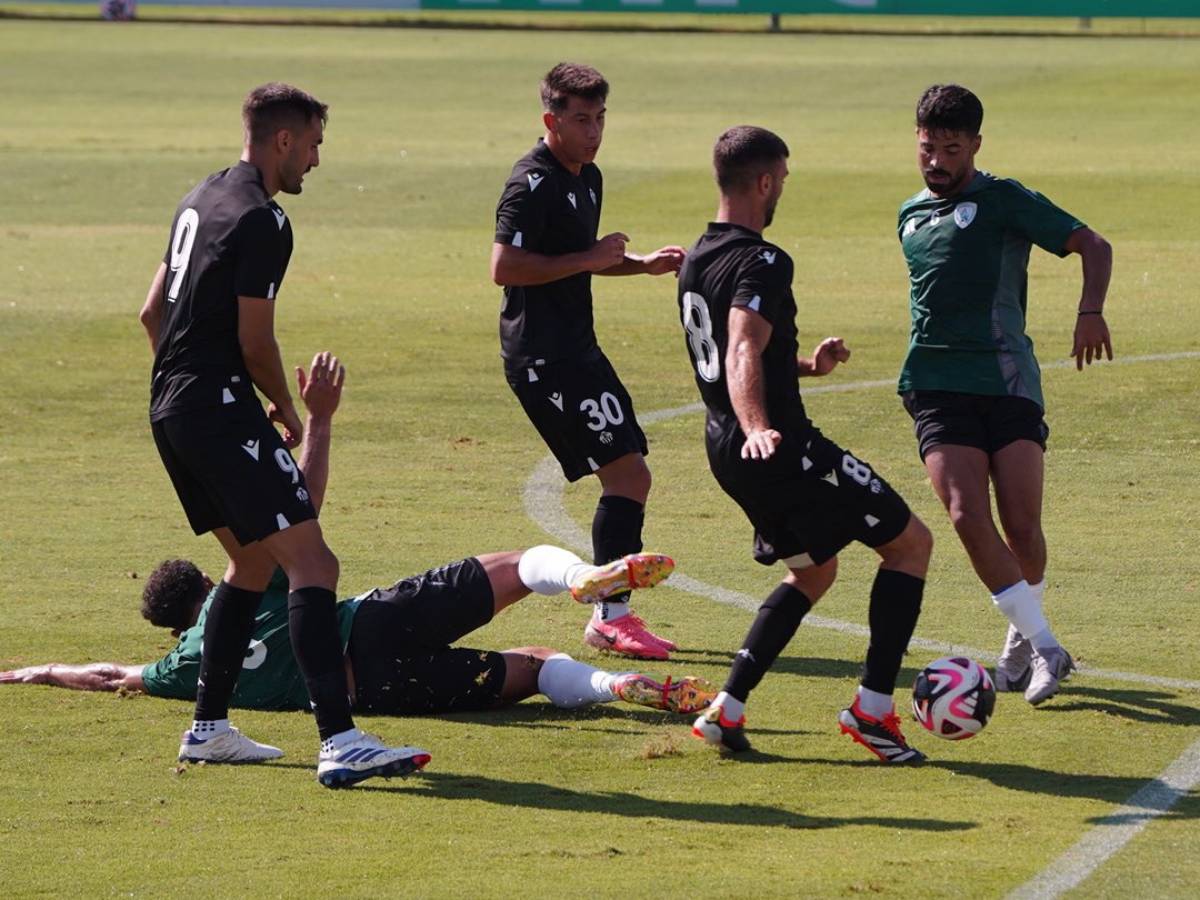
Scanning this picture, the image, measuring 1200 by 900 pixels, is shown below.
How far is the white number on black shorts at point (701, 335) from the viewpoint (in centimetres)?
702

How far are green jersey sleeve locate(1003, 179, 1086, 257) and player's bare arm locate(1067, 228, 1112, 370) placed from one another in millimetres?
44

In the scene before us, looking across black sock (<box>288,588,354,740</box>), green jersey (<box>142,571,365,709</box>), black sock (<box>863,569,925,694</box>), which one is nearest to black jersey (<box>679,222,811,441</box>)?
black sock (<box>863,569,925,694</box>)

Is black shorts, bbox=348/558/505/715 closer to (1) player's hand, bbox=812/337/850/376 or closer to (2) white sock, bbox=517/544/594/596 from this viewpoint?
(2) white sock, bbox=517/544/594/596

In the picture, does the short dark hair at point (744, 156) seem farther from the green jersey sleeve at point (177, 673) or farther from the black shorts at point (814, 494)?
the green jersey sleeve at point (177, 673)

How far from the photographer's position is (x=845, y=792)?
6.72 meters

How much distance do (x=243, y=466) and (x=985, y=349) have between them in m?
2.84

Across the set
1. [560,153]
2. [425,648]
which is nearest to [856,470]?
[425,648]

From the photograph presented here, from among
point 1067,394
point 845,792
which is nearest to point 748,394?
point 845,792

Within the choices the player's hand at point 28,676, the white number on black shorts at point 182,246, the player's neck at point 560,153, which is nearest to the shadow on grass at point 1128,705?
the player's neck at point 560,153

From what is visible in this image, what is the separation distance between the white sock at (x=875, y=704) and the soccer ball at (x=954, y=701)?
115mm

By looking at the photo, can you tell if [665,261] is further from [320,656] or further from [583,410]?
[320,656]

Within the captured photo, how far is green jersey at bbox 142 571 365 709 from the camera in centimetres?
762

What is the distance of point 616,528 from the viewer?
8.87m

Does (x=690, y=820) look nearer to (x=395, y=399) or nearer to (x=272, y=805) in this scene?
(x=272, y=805)
